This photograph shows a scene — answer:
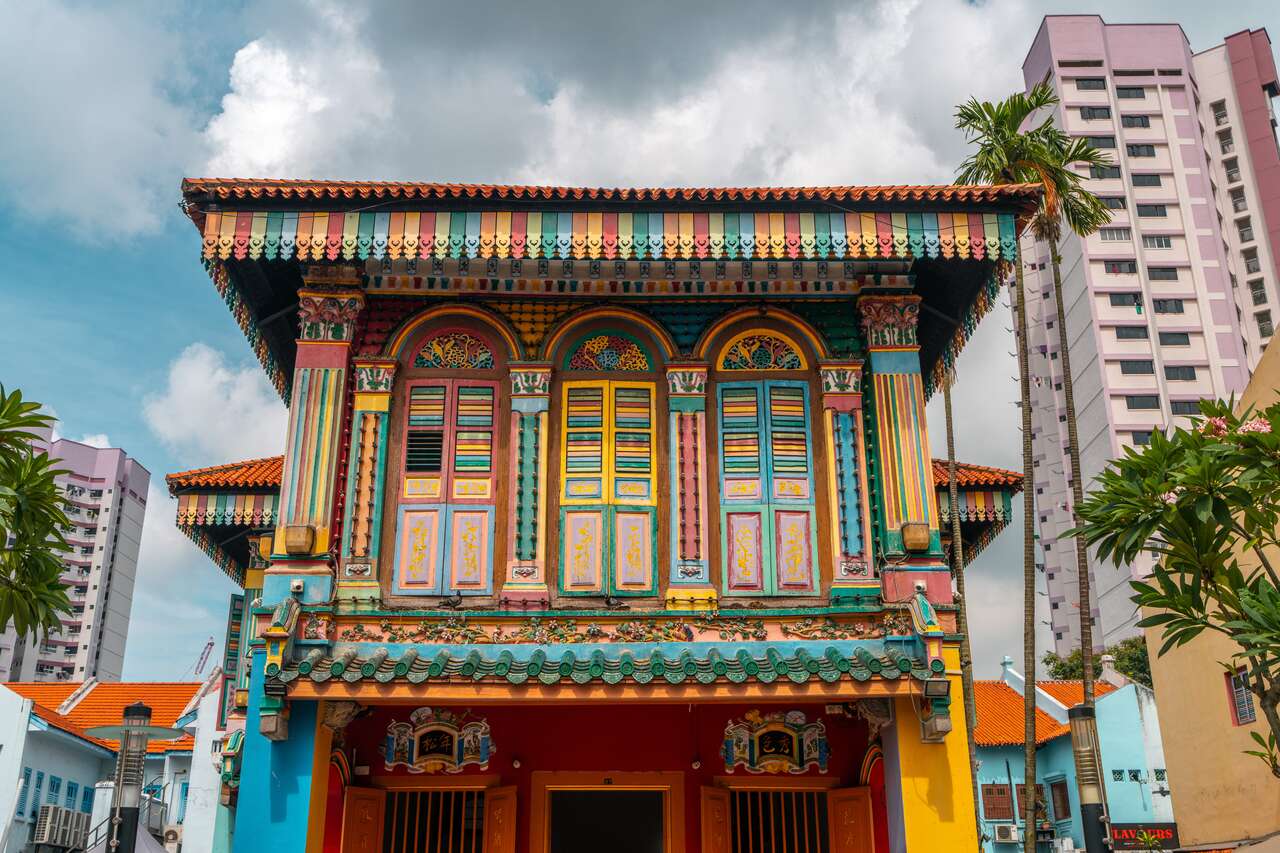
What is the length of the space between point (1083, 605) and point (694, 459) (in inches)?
461

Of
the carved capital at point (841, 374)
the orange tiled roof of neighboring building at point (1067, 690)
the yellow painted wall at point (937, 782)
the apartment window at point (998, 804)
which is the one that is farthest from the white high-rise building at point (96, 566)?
the yellow painted wall at point (937, 782)

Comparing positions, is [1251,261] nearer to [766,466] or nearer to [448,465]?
[766,466]

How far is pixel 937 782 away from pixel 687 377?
481cm

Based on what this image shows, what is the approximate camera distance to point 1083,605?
2084 cm

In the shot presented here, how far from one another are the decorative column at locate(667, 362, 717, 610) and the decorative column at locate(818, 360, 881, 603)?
4.34 feet

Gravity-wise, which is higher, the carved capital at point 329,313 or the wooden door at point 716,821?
the carved capital at point 329,313

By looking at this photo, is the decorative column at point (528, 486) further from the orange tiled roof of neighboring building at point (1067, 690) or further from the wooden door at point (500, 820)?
the orange tiled roof of neighboring building at point (1067, 690)

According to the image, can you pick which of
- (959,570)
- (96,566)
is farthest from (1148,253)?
(96,566)

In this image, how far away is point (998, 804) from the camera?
112 ft

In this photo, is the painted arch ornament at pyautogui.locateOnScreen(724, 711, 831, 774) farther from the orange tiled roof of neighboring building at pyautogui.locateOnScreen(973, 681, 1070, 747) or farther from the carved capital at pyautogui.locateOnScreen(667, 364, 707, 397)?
the orange tiled roof of neighboring building at pyautogui.locateOnScreen(973, 681, 1070, 747)

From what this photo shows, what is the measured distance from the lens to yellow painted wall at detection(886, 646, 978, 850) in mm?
10617

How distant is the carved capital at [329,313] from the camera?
12.3m

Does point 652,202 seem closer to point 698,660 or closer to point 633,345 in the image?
point 633,345

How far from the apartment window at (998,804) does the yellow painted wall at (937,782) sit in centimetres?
2550
